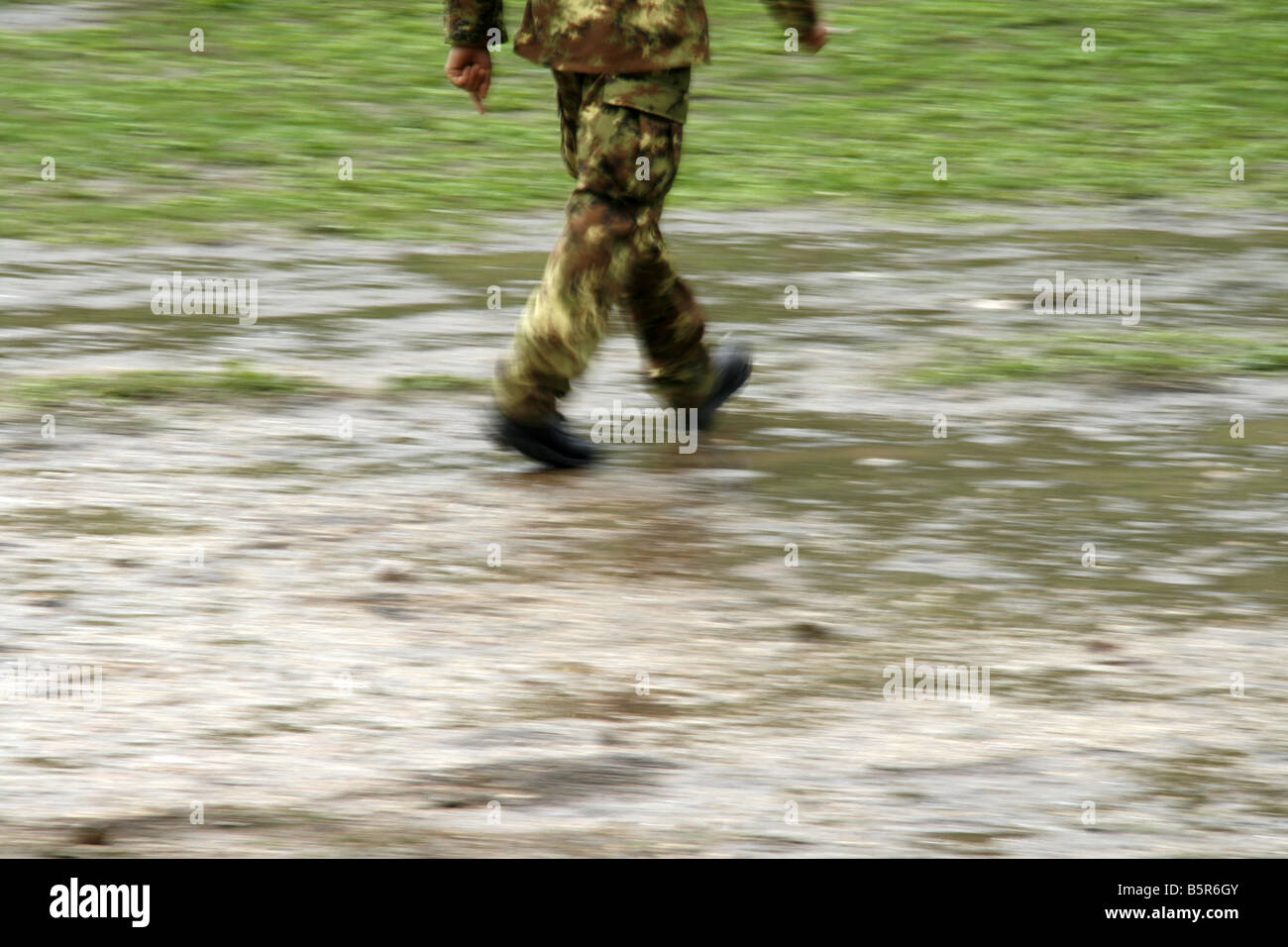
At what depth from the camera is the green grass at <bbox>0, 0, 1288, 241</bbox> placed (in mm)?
9703

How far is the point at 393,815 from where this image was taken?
12.0ft

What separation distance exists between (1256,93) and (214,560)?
8.79 metres

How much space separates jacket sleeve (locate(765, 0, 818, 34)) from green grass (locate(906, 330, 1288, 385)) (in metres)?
1.32

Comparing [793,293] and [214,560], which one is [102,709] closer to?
[214,560]

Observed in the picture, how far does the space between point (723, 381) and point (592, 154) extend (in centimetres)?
91

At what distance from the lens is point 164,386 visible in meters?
6.61

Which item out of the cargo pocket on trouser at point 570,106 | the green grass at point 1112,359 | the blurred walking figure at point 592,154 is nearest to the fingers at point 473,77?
the blurred walking figure at point 592,154

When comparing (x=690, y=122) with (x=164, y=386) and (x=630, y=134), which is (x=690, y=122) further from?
(x=630, y=134)

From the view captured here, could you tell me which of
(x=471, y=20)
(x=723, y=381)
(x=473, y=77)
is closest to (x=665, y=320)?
(x=723, y=381)

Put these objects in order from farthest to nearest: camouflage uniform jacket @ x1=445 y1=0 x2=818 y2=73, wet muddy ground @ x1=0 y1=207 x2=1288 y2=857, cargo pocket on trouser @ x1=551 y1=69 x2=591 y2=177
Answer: cargo pocket on trouser @ x1=551 y1=69 x2=591 y2=177, camouflage uniform jacket @ x1=445 y1=0 x2=818 y2=73, wet muddy ground @ x1=0 y1=207 x2=1288 y2=857

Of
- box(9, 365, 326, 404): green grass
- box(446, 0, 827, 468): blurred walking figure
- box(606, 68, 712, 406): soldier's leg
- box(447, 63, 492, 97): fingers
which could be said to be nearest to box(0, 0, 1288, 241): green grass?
box(9, 365, 326, 404): green grass

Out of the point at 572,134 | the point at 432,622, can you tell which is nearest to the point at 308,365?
the point at 572,134

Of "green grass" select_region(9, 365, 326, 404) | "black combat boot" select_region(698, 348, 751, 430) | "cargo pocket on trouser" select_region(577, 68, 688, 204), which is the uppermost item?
"cargo pocket on trouser" select_region(577, 68, 688, 204)

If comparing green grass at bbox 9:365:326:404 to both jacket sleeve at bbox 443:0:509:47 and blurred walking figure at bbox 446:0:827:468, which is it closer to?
blurred walking figure at bbox 446:0:827:468
